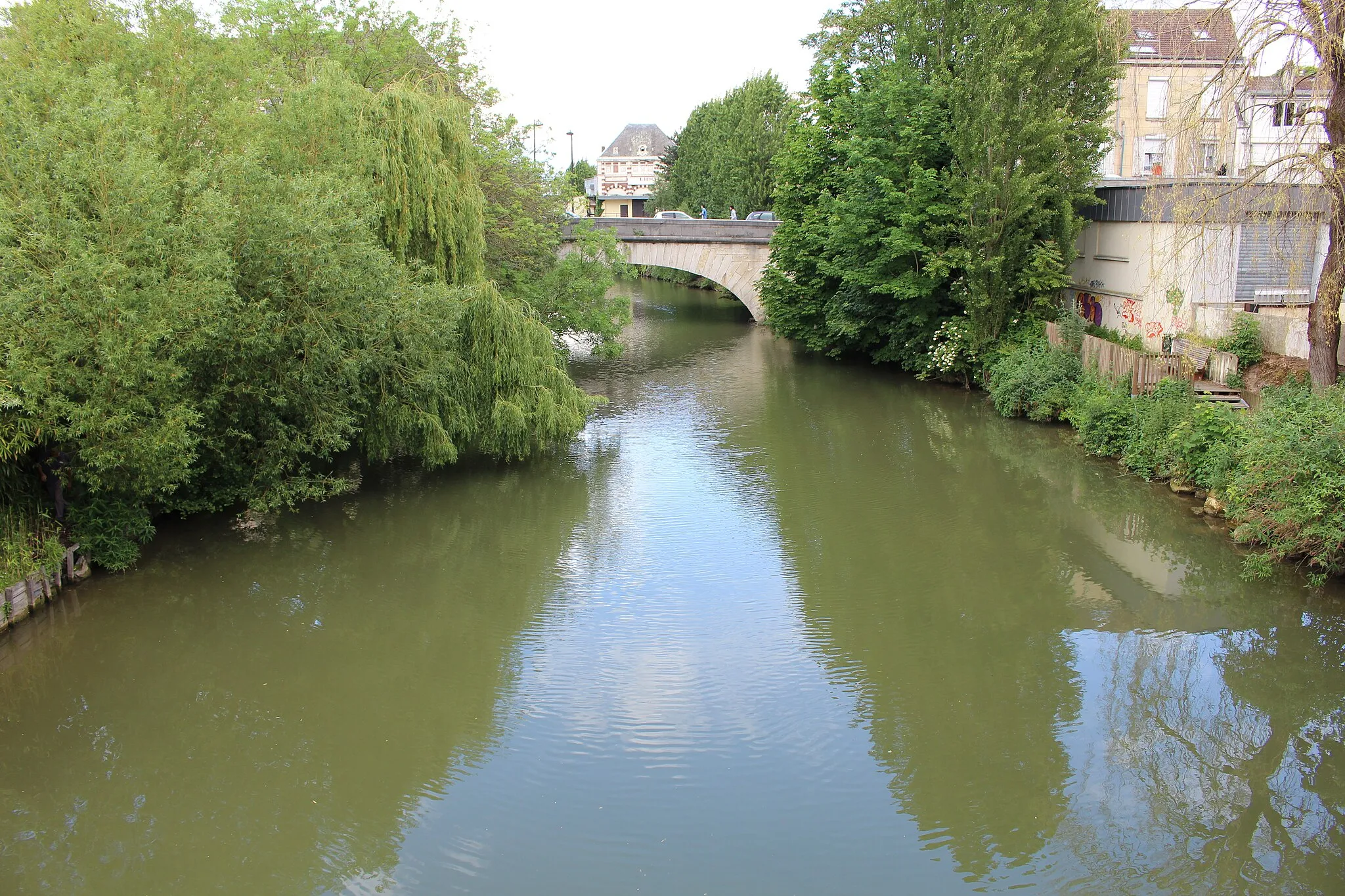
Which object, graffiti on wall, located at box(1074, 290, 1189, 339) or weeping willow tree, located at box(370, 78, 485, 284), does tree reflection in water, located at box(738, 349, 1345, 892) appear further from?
weeping willow tree, located at box(370, 78, 485, 284)

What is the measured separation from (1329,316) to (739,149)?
104 feet

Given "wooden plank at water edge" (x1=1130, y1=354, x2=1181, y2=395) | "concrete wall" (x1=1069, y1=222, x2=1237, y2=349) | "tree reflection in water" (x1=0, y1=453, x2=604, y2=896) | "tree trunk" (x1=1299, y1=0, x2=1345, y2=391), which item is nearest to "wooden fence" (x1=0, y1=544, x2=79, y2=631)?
"tree reflection in water" (x1=0, y1=453, x2=604, y2=896)

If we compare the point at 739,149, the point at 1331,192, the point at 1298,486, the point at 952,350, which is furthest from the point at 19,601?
the point at 739,149

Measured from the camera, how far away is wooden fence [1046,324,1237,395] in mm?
16391

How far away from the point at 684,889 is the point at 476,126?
58.8 feet

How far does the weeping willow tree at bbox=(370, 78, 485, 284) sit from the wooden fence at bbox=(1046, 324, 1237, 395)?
38.1 ft

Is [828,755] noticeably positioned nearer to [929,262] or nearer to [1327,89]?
[1327,89]

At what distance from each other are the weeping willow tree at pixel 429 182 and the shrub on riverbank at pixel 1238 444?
11426 millimetres

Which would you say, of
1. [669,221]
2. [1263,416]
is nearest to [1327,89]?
[1263,416]

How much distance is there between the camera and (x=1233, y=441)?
13.8m

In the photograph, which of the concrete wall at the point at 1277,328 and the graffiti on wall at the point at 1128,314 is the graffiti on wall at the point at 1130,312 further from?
the concrete wall at the point at 1277,328

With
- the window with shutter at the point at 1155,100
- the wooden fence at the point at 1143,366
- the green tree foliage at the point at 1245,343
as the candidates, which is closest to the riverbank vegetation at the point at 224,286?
the wooden fence at the point at 1143,366

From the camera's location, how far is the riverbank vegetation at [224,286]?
1048 cm

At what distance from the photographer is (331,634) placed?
435 inches
